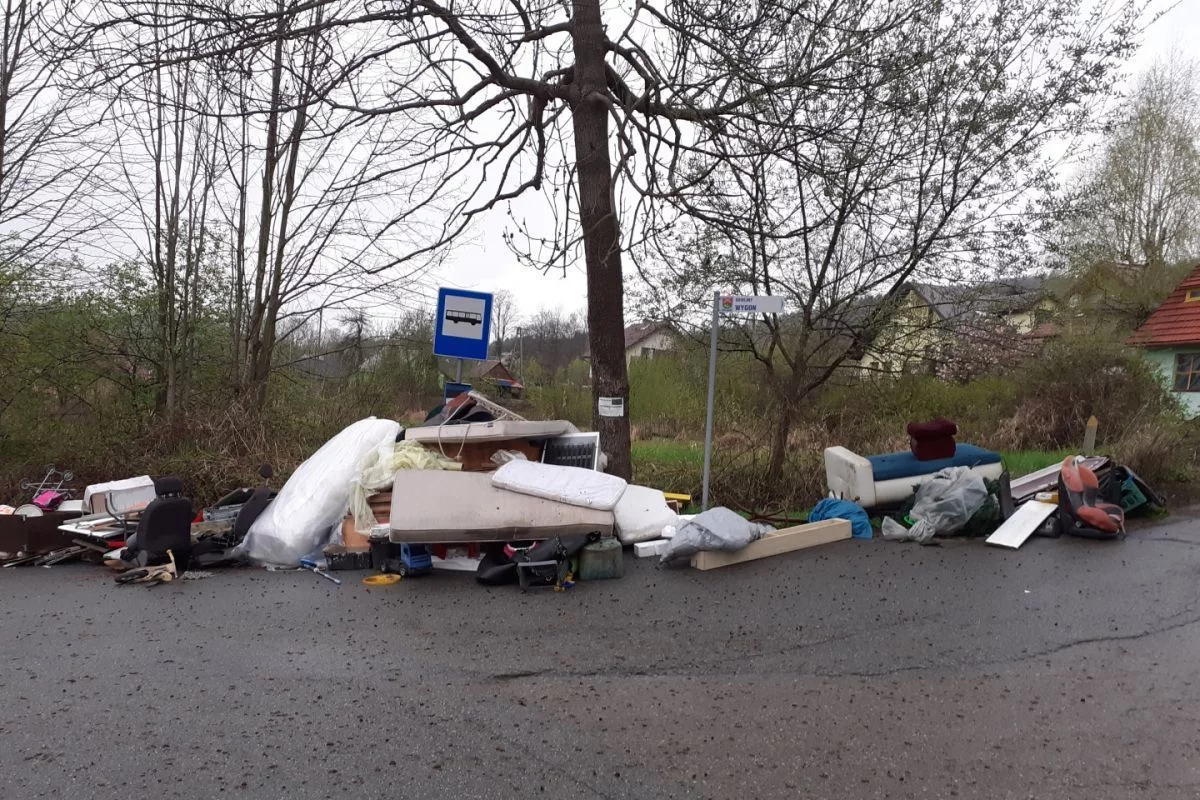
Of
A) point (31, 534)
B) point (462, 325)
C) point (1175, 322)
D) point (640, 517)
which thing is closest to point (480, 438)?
point (462, 325)

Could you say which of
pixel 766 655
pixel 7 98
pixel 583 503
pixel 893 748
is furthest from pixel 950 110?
pixel 7 98

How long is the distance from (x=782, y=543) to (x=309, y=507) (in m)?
4.22

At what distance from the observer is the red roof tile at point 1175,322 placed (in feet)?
65.4

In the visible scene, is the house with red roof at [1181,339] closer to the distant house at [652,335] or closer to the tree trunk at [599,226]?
the distant house at [652,335]

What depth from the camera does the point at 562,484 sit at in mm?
6543

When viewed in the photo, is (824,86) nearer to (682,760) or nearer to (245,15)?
(245,15)

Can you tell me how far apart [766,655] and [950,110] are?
6916 mm

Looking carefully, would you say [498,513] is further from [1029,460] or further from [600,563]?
[1029,460]

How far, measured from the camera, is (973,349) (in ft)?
31.8

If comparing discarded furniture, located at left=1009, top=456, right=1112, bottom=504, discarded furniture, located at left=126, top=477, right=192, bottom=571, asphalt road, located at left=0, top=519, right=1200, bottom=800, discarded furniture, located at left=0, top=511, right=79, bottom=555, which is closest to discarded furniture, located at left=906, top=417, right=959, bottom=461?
discarded furniture, located at left=1009, top=456, right=1112, bottom=504

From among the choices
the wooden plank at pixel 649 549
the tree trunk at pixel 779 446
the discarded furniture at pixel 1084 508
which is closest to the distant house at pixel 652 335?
the tree trunk at pixel 779 446

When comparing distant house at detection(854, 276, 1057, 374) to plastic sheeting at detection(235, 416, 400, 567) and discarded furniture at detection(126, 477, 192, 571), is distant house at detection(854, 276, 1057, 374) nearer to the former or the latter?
plastic sheeting at detection(235, 416, 400, 567)

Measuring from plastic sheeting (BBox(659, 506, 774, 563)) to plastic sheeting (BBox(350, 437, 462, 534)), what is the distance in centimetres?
229

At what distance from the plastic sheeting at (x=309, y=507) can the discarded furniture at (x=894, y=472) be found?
4.71 meters
